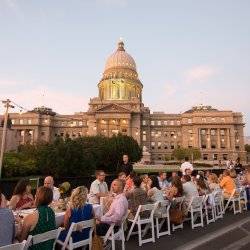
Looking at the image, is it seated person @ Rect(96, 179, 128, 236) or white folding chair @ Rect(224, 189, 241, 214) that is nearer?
seated person @ Rect(96, 179, 128, 236)

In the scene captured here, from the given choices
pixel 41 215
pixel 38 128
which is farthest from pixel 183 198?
pixel 38 128

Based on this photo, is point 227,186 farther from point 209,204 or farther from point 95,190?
point 95,190

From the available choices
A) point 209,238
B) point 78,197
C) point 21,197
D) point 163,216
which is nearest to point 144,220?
point 163,216

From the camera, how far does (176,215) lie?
11.0m

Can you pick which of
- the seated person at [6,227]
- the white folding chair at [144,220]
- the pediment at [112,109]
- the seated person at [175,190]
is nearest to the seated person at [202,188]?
the seated person at [175,190]

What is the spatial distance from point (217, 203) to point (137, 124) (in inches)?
3880

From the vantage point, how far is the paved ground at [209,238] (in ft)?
29.8

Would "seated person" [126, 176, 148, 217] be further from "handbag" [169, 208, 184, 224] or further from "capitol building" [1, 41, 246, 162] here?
"capitol building" [1, 41, 246, 162]

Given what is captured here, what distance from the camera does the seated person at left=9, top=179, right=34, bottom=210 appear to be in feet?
27.6

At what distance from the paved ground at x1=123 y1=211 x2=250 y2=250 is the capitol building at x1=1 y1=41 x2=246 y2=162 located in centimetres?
9583

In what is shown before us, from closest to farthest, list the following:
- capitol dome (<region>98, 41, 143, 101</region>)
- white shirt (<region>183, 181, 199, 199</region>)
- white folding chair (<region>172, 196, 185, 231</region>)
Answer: white folding chair (<region>172, 196, 185, 231</region>) → white shirt (<region>183, 181, 199, 199</region>) → capitol dome (<region>98, 41, 143, 101</region>)

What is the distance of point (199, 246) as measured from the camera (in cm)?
909

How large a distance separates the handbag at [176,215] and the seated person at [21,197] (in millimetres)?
4412

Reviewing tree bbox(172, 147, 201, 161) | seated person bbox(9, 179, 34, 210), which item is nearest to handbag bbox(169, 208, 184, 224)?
seated person bbox(9, 179, 34, 210)
